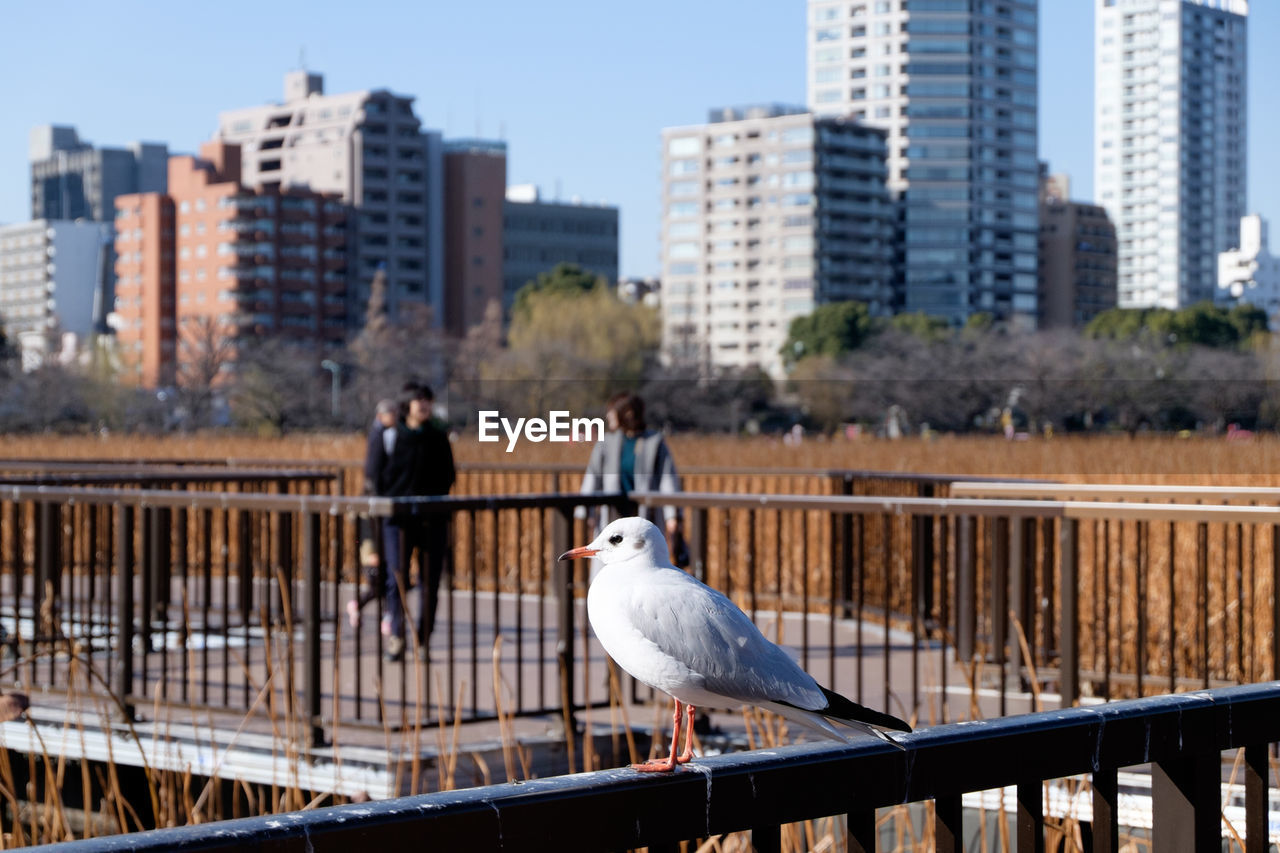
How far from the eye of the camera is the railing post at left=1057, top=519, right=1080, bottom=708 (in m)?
6.90

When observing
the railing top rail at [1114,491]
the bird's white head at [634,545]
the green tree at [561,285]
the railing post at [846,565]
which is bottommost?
the railing post at [846,565]

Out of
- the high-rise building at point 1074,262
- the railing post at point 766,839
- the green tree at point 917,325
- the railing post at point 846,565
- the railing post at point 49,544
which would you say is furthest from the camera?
the high-rise building at point 1074,262

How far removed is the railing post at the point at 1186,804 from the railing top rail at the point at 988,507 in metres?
4.40

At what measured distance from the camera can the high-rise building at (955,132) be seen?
165m

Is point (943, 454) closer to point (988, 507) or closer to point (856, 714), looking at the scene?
point (988, 507)

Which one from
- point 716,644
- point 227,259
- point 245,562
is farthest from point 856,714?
point 227,259

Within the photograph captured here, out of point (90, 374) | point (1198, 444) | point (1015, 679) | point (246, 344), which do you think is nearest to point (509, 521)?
point (1015, 679)

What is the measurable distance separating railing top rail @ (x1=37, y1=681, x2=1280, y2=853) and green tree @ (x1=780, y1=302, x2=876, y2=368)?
125468 mm

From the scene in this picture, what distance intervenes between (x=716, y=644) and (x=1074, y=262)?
188 meters

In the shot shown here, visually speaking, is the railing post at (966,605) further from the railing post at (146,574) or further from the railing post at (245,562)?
the railing post at (146,574)

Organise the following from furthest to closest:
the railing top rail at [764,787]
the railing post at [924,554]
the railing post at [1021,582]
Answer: the railing post at [924,554] < the railing post at [1021,582] < the railing top rail at [764,787]

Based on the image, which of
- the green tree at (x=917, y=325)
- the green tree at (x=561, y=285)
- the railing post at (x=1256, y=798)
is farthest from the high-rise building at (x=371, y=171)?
the railing post at (x=1256, y=798)

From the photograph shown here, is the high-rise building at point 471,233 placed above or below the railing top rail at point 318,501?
above

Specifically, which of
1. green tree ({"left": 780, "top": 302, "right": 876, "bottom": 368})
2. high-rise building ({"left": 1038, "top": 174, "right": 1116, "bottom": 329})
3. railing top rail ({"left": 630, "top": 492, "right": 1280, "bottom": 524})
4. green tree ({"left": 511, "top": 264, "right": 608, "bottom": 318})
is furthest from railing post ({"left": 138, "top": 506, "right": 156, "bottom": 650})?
high-rise building ({"left": 1038, "top": 174, "right": 1116, "bottom": 329})
